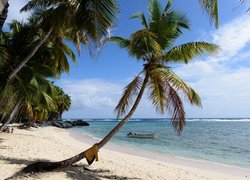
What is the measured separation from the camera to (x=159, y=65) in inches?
381

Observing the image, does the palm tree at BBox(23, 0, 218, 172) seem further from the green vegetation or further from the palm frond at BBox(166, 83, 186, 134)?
the green vegetation

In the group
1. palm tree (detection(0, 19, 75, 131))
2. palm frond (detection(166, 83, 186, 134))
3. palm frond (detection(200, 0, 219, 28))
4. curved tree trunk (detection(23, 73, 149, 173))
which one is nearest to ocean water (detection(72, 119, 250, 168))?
palm frond (detection(166, 83, 186, 134))

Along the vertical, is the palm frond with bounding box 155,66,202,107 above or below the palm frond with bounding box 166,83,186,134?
above

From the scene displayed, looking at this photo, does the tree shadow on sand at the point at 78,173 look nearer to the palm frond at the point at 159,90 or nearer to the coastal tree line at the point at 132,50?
the coastal tree line at the point at 132,50

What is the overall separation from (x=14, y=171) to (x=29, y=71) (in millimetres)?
4530

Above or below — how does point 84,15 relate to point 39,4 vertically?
below

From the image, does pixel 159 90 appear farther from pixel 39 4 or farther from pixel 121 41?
pixel 39 4

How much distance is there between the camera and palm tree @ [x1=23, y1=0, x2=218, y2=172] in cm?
892

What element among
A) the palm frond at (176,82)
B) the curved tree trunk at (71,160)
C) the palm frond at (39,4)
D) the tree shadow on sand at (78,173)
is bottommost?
the tree shadow on sand at (78,173)

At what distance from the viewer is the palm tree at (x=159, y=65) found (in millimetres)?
8922

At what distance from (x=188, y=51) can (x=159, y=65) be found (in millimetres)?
1023

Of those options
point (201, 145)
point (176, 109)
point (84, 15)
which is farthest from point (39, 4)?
point (201, 145)

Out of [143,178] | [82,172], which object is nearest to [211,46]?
[143,178]

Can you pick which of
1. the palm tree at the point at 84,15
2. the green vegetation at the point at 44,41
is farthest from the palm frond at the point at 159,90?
the palm tree at the point at 84,15
